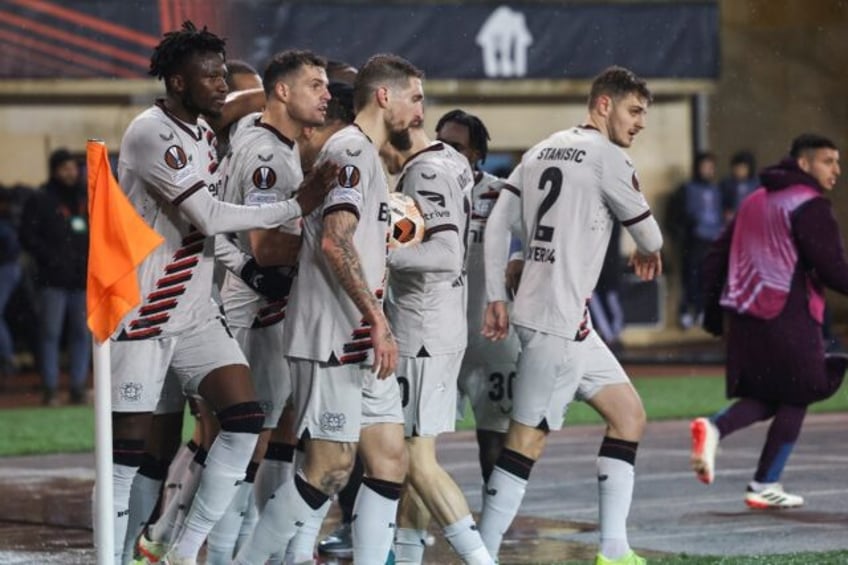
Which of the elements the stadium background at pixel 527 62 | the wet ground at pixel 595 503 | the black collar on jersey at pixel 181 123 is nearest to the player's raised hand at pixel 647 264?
the wet ground at pixel 595 503

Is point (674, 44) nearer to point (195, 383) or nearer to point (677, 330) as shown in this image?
point (677, 330)

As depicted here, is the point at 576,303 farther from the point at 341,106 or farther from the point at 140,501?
the point at 140,501

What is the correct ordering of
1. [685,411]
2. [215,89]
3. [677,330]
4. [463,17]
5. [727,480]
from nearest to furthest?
[215,89]
[727,480]
[685,411]
[463,17]
[677,330]

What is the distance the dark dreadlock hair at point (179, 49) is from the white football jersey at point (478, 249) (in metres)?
2.22

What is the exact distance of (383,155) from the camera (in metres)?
9.73

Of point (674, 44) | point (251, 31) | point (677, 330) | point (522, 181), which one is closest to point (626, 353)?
point (677, 330)

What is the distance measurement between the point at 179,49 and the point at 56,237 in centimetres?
1056

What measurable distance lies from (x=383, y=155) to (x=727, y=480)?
15.4ft

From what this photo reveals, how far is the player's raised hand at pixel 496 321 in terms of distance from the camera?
9.81 metres

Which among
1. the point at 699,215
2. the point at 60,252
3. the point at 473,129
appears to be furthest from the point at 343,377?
the point at 699,215

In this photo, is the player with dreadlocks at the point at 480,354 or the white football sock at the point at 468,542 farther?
the player with dreadlocks at the point at 480,354

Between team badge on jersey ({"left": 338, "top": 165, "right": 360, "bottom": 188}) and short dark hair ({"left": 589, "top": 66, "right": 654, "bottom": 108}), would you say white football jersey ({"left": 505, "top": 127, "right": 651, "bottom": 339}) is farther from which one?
team badge on jersey ({"left": 338, "top": 165, "right": 360, "bottom": 188})

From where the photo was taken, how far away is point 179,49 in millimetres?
8930

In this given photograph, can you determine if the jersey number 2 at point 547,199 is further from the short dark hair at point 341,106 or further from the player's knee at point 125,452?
the player's knee at point 125,452
